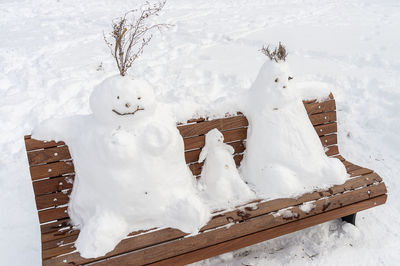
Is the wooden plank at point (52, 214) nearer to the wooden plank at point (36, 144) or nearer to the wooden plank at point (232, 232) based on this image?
the wooden plank at point (36, 144)

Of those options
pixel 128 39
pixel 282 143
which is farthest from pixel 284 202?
pixel 128 39

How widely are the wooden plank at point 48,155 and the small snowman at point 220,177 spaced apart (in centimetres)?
92

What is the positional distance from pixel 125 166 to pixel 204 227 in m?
0.60

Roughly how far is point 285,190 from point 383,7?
6745mm

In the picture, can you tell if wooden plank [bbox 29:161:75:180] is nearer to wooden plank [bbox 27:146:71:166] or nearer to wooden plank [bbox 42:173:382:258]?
wooden plank [bbox 27:146:71:166]

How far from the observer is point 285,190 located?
217 cm

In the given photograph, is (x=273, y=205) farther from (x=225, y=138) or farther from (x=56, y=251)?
(x=56, y=251)

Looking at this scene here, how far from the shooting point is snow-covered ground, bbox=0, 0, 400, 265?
7.82ft

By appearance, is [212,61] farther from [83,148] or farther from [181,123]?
[83,148]

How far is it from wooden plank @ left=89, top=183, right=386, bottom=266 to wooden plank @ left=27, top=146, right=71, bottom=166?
2.47 ft

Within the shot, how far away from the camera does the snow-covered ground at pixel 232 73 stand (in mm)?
2385

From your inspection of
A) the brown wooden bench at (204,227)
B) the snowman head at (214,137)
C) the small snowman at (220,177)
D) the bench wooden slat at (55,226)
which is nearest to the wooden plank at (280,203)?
the brown wooden bench at (204,227)

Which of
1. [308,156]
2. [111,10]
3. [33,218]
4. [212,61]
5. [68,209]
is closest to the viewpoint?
[68,209]

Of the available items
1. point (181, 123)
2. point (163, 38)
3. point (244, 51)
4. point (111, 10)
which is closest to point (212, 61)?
point (244, 51)
